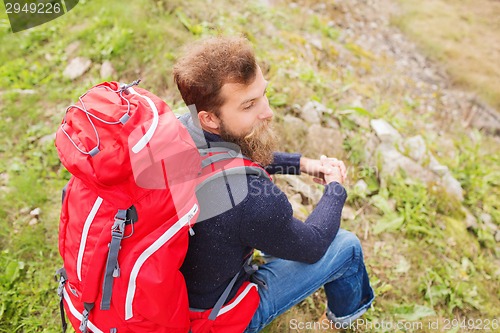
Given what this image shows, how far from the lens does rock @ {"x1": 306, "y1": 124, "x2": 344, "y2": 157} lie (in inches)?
191

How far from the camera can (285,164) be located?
10.2ft

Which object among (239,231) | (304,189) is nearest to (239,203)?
(239,231)

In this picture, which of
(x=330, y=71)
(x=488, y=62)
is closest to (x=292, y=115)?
(x=330, y=71)

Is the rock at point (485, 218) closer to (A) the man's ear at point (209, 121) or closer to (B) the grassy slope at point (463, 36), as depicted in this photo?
(A) the man's ear at point (209, 121)

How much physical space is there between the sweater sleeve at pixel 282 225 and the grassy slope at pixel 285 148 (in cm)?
121

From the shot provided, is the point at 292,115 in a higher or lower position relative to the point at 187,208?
lower

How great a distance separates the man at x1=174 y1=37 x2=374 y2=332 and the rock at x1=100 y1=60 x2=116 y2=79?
329cm

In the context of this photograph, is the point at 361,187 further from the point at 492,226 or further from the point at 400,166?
the point at 492,226

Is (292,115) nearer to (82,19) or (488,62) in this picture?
(82,19)

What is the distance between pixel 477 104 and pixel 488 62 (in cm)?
200

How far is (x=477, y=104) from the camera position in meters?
8.98

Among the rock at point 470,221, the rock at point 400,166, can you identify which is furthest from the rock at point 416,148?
the rock at point 470,221

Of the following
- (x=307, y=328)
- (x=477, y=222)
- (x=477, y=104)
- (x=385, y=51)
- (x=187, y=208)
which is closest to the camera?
(x=187, y=208)

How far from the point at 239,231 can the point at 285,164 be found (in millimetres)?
1128
